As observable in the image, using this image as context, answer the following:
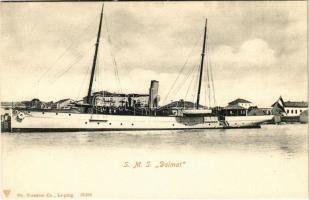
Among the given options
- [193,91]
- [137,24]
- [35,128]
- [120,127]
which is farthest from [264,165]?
[35,128]

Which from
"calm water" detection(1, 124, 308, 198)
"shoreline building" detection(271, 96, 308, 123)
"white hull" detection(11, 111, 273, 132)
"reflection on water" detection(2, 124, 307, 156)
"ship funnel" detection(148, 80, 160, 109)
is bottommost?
"calm water" detection(1, 124, 308, 198)

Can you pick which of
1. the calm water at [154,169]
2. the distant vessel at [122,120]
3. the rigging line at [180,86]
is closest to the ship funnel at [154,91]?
the distant vessel at [122,120]

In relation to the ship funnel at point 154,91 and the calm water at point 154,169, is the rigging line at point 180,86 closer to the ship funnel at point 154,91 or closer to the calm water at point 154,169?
the ship funnel at point 154,91

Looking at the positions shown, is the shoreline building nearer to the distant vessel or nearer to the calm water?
the calm water

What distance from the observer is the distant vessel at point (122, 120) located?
697 cm

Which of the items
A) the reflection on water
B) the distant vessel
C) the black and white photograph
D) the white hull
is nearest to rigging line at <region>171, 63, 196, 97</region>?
the black and white photograph

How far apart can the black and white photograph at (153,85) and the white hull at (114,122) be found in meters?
0.38

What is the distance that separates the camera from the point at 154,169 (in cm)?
545

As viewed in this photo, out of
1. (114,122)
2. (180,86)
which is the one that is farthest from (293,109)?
(114,122)

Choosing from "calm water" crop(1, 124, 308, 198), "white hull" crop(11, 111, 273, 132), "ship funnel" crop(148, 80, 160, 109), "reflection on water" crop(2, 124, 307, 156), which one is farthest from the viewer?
"white hull" crop(11, 111, 273, 132)

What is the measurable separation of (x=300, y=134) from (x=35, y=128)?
427cm

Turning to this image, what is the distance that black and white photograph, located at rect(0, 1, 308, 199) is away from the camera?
5.38 meters

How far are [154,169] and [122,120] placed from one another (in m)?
2.66

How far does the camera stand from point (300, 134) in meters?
5.69
